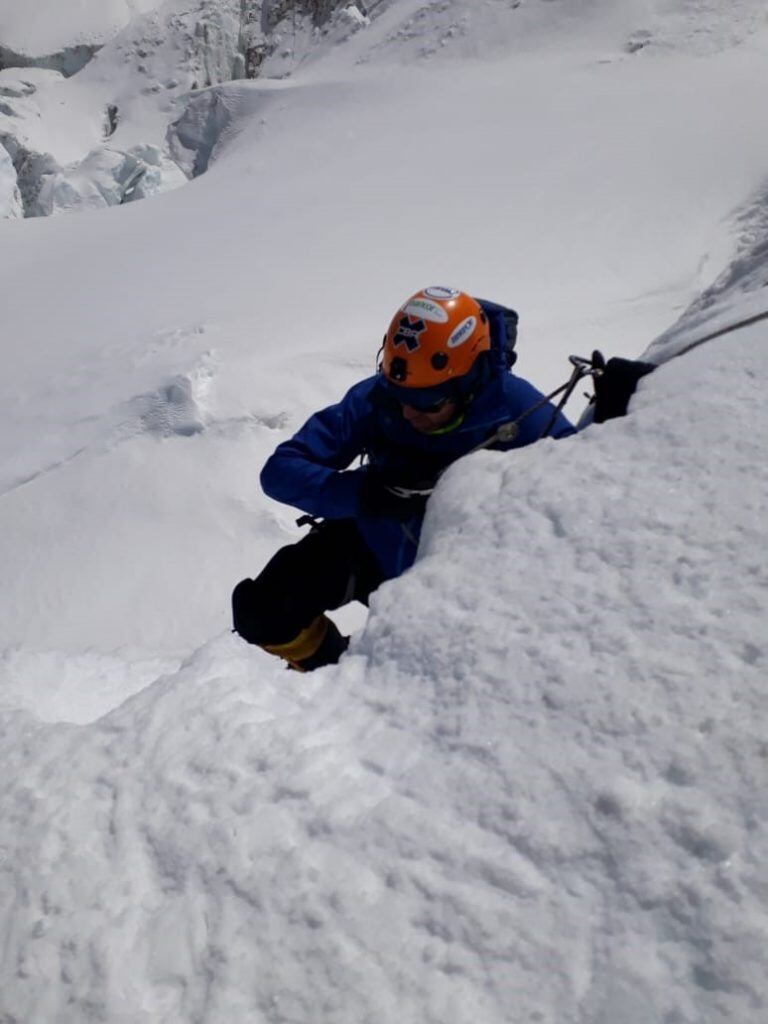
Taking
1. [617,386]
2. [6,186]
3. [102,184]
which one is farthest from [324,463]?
[102,184]

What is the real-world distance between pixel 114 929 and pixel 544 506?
2.97 feet

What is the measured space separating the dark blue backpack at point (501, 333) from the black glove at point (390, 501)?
492 mm

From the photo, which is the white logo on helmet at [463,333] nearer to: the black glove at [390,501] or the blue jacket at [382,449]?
the blue jacket at [382,449]

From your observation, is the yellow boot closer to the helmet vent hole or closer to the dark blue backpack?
the helmet vent hole

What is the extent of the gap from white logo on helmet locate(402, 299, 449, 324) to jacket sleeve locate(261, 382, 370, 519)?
41cm

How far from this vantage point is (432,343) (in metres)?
2.04

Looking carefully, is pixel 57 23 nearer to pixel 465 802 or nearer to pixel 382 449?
pixel 382 449

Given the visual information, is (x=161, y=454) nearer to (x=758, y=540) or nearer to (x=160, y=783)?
(x=160, y=783)

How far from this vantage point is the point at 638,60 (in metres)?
10.1

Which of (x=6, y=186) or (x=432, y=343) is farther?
(x=6, y=186)

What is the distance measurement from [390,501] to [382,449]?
0.24m

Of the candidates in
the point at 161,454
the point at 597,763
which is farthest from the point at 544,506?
the point at 161,454

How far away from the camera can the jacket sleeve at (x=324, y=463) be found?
2.25 metres

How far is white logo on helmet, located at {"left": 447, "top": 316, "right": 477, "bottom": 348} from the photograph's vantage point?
2.06 meters
